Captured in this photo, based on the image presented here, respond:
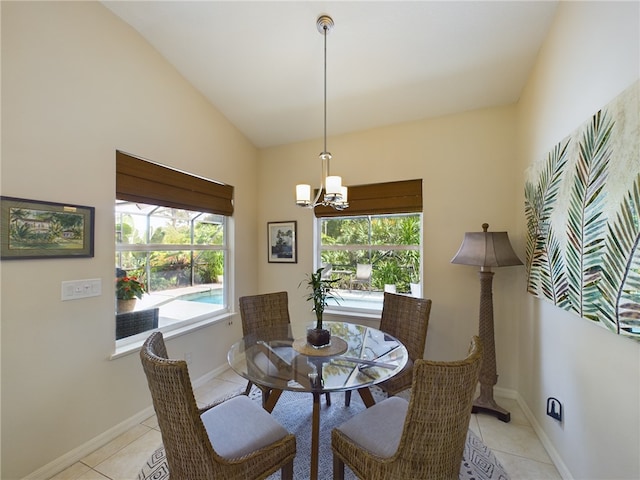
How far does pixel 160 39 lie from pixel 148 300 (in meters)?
2.27

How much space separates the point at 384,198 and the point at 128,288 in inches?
102

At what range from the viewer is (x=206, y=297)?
3.21 m

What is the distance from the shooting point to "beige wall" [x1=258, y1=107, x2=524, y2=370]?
263cm

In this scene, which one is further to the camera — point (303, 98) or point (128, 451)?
point (303, 98)

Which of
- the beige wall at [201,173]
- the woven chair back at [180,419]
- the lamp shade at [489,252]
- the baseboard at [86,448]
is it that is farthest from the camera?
the lamp shade at [489,252]

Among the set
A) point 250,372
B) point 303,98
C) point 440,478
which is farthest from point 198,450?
point 303,98

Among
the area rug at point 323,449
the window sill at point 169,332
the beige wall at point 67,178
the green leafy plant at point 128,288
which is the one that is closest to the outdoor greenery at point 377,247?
the area rug at point 323,449

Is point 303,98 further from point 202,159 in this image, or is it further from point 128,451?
point 128,451

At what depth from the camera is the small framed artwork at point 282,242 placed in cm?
354

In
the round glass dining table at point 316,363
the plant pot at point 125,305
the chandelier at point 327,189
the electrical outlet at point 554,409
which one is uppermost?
the chandelier at point 327,189

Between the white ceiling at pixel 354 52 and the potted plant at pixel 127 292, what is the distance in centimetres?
200

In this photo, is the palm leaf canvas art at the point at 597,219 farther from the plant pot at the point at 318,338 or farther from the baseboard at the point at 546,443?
the plant pot at the point at 318,338

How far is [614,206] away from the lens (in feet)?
4.11

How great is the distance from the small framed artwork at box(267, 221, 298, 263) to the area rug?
1565 millimetres
